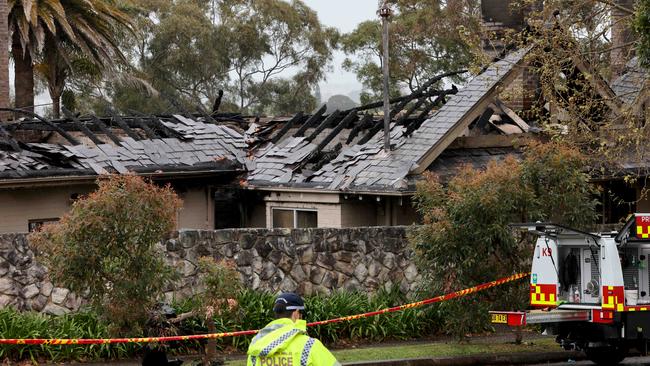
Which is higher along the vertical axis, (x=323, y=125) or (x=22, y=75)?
(x=22, y=75)

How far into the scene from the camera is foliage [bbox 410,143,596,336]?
49.3 ft

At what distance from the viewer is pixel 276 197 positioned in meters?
22.0

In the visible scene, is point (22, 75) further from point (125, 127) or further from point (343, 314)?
point (343, 314)

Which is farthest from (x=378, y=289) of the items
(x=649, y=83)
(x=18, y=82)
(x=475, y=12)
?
(x=475, y=12)

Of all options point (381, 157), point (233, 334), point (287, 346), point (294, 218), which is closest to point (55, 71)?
point (294, 218)

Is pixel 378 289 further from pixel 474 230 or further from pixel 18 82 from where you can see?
pixel 18 82

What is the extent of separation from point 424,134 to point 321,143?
249 cm

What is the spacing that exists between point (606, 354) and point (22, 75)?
22453 mm

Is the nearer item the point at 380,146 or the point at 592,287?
the point at 592,287

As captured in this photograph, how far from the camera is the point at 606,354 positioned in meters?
14.5

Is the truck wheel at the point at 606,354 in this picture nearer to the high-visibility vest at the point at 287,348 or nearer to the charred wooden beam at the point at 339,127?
the high-visibility vest at the point at 287,348

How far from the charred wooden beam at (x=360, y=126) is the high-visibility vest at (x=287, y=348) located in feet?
50.3

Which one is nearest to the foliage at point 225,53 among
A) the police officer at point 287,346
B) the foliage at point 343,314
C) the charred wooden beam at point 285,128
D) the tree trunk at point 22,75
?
the tree trunk at point 22,75

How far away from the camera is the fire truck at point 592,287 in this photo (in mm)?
13344
